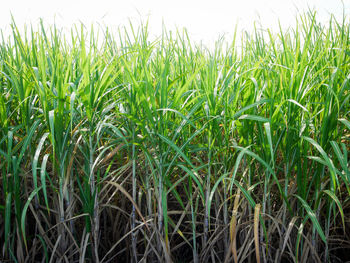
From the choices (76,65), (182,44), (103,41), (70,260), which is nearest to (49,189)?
(70,260)

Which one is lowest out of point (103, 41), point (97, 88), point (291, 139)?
point (291, 139)

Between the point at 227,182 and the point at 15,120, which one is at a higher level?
the point at 15,120

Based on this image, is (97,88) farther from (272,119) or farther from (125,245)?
(125,245)

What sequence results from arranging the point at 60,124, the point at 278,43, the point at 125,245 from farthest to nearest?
the point at 278,43
the point at 125,245
the point at 60,124

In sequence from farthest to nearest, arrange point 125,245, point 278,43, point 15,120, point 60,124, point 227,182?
point 278,43, point 125,245, point 15,120, point 227,182, point 60,124

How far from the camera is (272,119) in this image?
4.60 ft

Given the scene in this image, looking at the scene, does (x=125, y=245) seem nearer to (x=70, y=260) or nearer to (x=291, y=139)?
(x=70, y=260)

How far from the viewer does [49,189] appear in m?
1.79

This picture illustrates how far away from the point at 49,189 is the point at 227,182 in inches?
34.6

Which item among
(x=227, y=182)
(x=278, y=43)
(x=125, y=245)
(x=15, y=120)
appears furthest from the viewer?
(x=278, y=43)

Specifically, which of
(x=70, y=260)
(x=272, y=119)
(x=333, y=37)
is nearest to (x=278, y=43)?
(x=333, y=37)

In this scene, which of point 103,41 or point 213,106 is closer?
point 213,106

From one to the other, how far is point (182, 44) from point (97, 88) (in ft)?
2.55

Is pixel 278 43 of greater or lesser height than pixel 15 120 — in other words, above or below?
above
